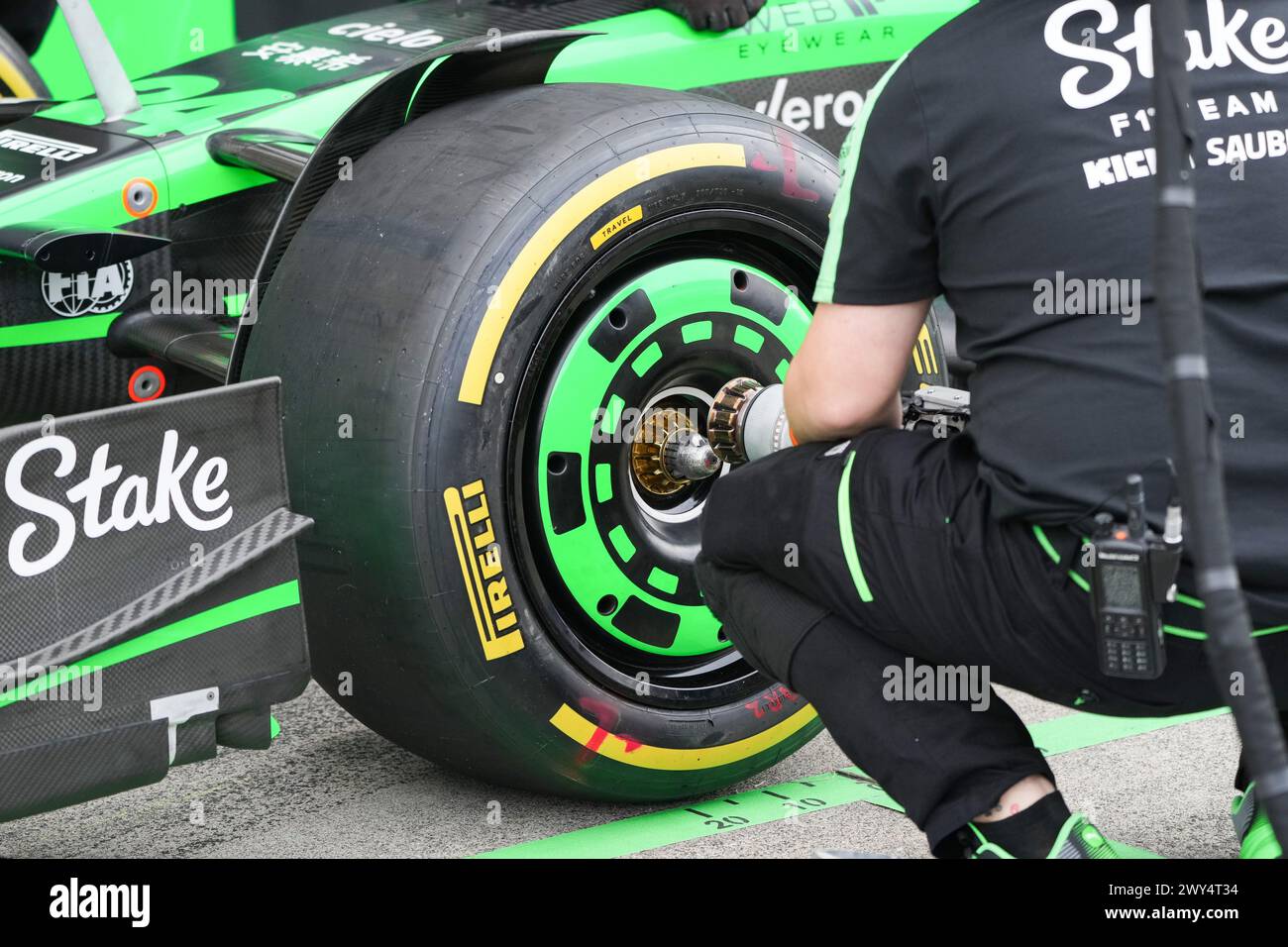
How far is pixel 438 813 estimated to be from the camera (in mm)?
2781

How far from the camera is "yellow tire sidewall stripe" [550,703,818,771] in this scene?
2.61 m

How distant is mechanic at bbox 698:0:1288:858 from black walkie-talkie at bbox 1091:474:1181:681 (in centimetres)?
6

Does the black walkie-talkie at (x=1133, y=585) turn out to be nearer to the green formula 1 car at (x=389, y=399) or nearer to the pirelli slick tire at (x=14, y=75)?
the green formula 1 car at (x=389, y=399)

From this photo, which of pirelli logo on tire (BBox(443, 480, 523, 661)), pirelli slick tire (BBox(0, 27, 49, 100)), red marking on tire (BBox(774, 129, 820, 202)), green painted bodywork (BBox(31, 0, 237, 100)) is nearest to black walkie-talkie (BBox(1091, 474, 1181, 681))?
pirelli logo on tire (BBox(443, 480, 523, 661))

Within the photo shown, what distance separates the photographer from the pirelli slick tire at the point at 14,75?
3.13 meters

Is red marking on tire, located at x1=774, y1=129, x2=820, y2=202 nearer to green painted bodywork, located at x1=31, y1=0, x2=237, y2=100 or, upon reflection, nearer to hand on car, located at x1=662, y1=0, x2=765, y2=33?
hand on car, located at x1=662, y1=0, x2=765, y2=33

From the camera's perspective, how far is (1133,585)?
192cm

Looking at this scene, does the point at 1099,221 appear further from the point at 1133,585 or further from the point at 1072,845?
the point at 1072,845

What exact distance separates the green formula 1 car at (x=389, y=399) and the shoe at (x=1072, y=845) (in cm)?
70

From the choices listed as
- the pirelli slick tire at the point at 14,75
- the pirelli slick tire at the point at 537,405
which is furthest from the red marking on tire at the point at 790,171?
the pirelli slick tire at the point at 14,75

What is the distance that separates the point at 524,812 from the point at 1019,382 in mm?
1174
